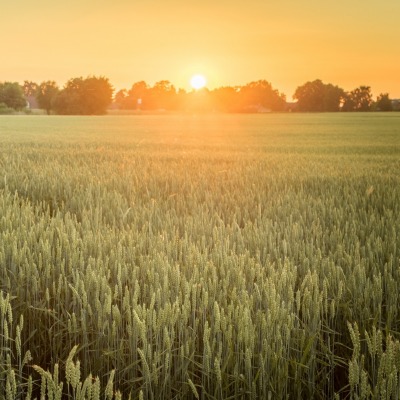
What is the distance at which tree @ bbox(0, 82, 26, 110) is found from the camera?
269 ft

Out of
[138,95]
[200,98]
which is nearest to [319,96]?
[200,98]

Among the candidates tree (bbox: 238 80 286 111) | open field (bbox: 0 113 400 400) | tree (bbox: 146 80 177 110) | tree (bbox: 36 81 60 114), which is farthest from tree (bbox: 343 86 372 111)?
open field (bbox: 0 113 400 400)

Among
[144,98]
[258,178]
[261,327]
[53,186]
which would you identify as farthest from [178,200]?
[144,98]

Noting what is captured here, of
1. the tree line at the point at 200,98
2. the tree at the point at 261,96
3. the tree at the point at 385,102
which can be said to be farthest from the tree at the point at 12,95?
the tree at the point at 385,102

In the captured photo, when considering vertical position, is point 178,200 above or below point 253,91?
below

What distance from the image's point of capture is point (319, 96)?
272 ft

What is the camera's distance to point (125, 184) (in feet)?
18.3

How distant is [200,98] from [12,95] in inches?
1188

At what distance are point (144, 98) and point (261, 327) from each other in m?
101

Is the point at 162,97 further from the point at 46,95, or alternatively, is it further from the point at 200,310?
the point at 200,310

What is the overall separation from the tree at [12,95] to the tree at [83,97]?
8.88m

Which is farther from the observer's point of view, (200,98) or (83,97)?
(200,98)

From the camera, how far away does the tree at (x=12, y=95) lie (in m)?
82.1

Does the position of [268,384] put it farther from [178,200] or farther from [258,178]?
[258,178]
